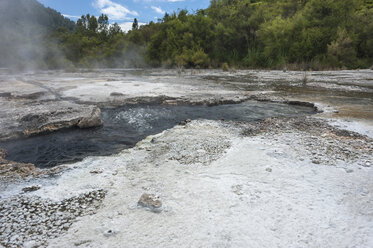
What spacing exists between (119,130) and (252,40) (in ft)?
89.1

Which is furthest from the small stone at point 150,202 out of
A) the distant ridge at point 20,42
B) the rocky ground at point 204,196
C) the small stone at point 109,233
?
the distant ridge at point 20,42

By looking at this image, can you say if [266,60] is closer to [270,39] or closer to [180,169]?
[270,39]

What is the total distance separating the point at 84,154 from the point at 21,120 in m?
2.45

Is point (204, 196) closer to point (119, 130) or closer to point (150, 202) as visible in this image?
point (150, 202)

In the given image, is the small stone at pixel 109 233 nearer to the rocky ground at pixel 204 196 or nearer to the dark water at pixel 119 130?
the rocky ground at pixel 204 196

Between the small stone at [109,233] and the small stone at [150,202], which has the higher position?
the small stone at [150,202]

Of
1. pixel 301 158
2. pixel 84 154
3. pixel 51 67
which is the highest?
pixel 51 67

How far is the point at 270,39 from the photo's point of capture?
81.5ft

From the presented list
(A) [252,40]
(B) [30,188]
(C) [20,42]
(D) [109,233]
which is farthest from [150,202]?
(C) [20,42]

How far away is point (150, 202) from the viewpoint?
7.13ft

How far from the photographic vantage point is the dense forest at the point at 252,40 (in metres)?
21.2

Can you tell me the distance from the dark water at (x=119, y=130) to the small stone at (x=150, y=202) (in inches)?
72.7

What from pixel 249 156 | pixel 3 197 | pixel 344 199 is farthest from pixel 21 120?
pixel 344 199

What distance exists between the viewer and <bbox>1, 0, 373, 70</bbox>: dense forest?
69.4 feet
